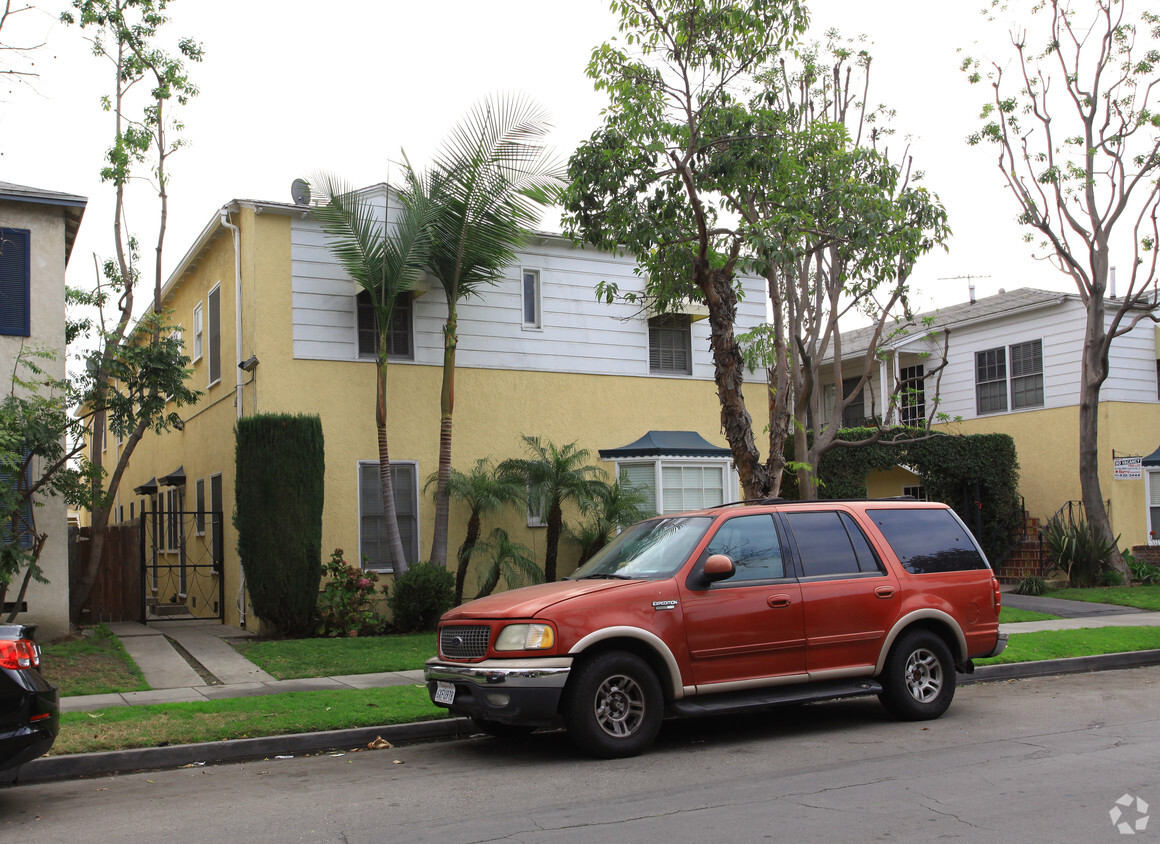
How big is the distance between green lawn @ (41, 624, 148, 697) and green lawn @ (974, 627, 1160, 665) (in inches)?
374

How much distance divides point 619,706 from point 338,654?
6326mm

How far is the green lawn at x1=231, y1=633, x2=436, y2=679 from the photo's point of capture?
11.7 metres

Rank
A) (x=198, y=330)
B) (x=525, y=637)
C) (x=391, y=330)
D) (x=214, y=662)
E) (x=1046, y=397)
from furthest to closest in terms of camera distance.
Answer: (x=1046, y=397), (x=198, y=330), (x=391, y=330), (x=214, y=662), (x=525, y=637)

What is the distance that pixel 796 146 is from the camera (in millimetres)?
13797

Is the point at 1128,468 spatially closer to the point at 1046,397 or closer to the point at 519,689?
the point at 1046,397

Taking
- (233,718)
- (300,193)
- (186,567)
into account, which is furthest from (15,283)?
(233,718)

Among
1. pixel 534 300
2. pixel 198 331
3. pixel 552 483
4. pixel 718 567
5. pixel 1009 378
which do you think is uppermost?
pixel 534 300

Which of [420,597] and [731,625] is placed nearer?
[731,625]

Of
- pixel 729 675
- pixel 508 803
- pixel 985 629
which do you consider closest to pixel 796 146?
pixel 985 629

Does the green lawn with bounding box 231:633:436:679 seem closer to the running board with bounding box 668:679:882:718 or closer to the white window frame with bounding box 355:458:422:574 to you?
the white window frame with bounding box 355:458:422:574

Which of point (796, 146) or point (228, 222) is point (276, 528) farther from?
point (796, 146)

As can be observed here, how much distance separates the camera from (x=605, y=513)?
658 inches

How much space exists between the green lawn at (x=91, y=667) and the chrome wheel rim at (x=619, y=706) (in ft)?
19.0

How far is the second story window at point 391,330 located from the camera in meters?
16.4
